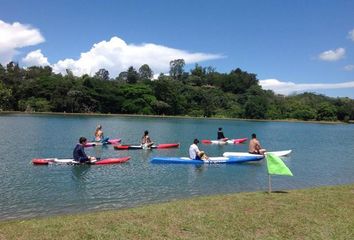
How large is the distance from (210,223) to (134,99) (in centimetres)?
11157

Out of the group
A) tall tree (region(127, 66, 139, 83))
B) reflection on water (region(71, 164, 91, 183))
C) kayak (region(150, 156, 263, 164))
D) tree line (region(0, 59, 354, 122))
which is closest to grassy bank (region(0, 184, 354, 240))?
reflection on water (region(71, 164, 91, 183))

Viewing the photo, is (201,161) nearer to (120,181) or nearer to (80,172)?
(120,181)

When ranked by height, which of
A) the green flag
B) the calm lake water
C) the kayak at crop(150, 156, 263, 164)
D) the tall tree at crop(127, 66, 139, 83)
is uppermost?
the tall tree at crop(127, 66, 139, 83)

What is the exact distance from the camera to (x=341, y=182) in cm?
2028

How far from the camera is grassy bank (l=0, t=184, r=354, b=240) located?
8.33 meters

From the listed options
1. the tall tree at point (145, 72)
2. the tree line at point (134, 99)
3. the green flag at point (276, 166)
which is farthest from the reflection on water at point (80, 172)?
the tall tree at point (145, 72)

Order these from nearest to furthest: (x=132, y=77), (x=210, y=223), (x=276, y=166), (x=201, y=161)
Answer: (x=210, y=223) < (x=276, y=166) < (x=201, y=161) < (x=132, y=77)

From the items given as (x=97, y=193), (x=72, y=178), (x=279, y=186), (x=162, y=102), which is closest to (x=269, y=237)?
(x=97, y=193)

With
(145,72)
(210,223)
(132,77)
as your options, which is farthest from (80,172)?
(145,72)

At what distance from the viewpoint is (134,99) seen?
11956 cm

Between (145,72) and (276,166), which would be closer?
(276,166)

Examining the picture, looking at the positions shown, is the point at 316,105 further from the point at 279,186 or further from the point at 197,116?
the point at 279,186

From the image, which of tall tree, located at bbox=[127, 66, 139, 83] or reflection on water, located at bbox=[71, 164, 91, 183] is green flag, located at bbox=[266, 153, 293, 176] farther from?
tall tree, located at bbox=[127, 66, 139, 83]

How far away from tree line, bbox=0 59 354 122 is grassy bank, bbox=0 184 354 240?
100303mm
